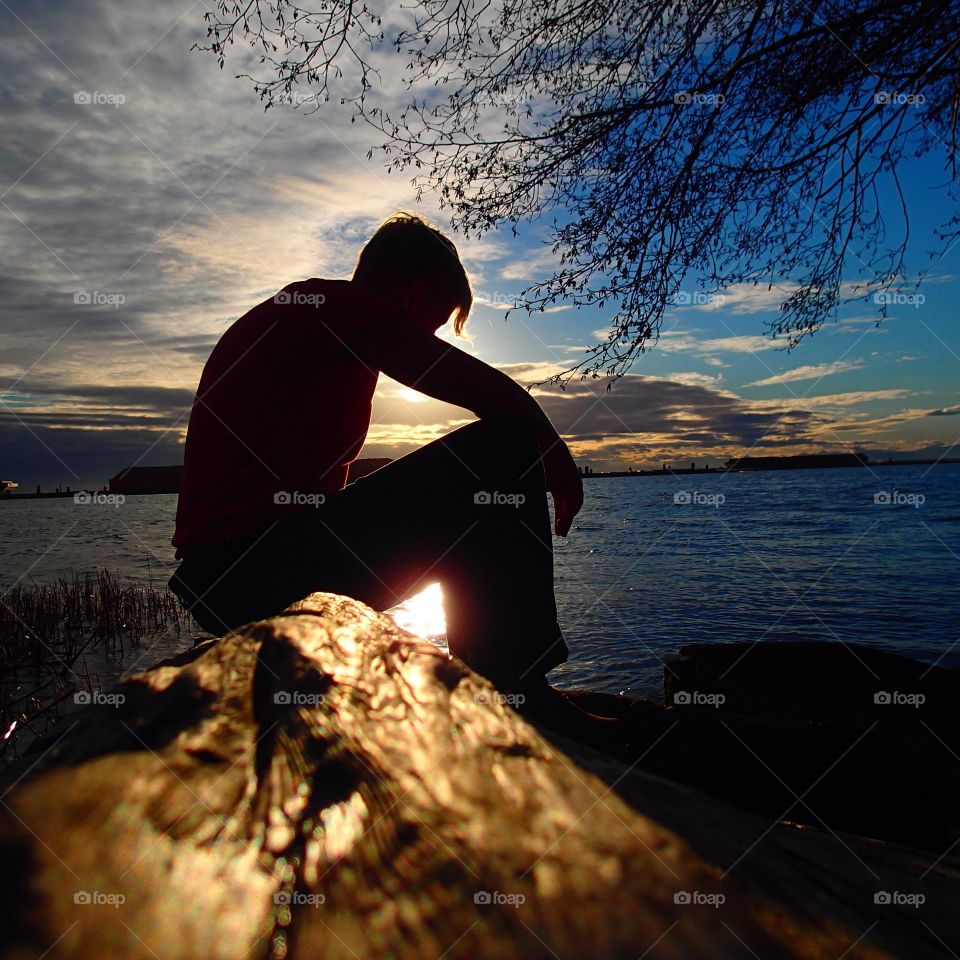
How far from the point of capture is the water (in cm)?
888

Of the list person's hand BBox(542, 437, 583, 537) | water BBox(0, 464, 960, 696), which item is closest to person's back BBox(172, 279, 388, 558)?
person's hand BBox(542, 437, 583, 537)

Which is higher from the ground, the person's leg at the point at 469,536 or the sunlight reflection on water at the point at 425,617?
the person's leg at the point at 469,536

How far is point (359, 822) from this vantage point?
0.71 m

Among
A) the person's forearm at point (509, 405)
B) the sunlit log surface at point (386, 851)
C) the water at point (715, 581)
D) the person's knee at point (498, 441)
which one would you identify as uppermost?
the person's forearm at point (509, 405)

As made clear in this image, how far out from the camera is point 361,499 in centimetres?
215

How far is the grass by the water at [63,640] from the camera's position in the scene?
6.02 metres

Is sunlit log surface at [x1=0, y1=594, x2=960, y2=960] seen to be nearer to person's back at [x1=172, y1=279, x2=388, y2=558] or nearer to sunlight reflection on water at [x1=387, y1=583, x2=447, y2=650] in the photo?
person's back at [x1=172, y1=279, x2=388, y2=558]

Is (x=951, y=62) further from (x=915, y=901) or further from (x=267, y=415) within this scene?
(x=915, y=901)

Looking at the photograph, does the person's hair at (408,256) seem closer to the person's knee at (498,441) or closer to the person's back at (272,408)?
the person's back at (272,408)

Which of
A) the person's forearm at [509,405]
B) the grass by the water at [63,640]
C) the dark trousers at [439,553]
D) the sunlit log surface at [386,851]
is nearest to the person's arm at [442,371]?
the person's forearm at [509,405]

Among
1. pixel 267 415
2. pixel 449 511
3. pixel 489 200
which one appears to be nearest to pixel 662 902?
pixel 449 511

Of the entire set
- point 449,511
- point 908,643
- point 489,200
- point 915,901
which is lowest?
point 908,643

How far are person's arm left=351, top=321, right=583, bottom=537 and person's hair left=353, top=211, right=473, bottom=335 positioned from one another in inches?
13.8

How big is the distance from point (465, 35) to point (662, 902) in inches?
222
